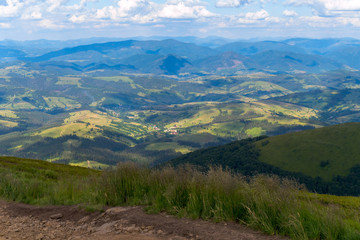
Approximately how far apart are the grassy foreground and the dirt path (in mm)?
534

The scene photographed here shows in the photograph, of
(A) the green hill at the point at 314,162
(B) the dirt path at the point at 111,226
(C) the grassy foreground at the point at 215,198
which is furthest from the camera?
(A) the green hill at the point at 314,162

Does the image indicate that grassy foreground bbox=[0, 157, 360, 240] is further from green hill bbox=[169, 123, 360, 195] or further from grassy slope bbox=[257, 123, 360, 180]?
grassy slope bbox=[257, 123, 360, 180]

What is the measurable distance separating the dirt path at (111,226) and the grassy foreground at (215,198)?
0.53 meters

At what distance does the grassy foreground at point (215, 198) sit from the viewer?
8.05 m

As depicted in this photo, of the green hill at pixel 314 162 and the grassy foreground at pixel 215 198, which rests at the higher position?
the grassy foreground at pixel 215 198

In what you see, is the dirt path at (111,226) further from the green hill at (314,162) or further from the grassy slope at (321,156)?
the grassy slope at (321,156)

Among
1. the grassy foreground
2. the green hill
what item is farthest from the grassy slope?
the grassy foreground

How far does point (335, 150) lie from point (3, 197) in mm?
201991

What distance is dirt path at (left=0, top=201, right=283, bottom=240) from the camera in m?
8.73

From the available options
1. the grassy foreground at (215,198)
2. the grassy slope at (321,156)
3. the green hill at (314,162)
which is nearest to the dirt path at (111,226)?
the grassy foreground at (215,198)

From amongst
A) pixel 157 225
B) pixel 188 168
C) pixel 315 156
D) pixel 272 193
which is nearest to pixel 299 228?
pixel 272 193

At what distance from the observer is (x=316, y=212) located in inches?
337

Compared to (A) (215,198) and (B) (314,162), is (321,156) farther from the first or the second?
(A) (215,198)

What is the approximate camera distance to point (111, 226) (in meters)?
10.1
